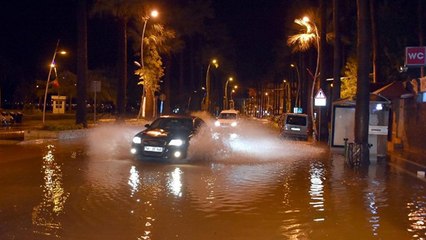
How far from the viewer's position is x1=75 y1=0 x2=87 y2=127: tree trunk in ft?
109

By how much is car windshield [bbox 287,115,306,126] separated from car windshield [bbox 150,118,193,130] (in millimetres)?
15914

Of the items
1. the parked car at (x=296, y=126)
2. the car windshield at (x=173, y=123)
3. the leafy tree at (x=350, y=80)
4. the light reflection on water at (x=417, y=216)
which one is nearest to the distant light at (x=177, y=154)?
the car windshield at (x=173, y=123)

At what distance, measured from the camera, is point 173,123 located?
65.3 feet

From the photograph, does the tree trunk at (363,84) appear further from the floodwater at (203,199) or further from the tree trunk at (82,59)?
the tree trunk at (82,59)

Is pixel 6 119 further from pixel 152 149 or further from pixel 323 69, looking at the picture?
pixel 152 149

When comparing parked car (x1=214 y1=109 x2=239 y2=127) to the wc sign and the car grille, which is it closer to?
the wc sign

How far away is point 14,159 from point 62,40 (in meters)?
50.6

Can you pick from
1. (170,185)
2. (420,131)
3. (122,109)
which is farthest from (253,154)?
(122,109)

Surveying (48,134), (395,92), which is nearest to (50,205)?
(48,134)

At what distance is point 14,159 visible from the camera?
1847 centimetres

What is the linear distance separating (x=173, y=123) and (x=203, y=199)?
8841 mm

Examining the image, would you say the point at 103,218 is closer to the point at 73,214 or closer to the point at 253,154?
the point at 73,214

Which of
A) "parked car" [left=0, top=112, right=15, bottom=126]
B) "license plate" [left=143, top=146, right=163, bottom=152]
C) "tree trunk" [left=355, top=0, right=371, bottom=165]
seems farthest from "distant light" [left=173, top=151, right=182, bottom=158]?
"parked car" [left=0, top=112, right=15, bottom=126]

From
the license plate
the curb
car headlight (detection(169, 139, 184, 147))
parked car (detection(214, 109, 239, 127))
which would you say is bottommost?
the curb
